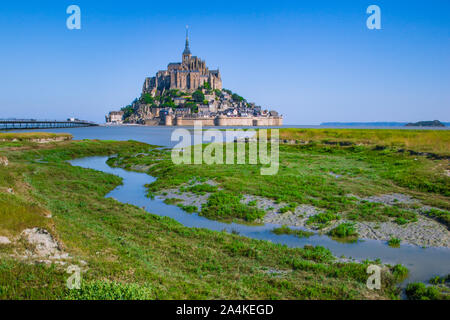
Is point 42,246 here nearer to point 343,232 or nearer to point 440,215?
point 343,232

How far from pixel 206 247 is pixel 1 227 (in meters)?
5.56

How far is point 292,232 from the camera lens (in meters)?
12.7

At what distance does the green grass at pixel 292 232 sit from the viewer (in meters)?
12.3

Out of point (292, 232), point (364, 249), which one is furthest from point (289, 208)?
point (364, 249)

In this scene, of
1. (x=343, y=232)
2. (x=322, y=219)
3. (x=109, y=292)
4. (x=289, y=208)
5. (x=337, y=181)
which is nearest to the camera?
(x=109, y=292)

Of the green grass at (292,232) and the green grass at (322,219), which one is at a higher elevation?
the green grass at (322,219)

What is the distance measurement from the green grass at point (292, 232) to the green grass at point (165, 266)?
1.79m

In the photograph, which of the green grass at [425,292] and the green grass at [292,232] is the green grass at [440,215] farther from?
the green grass at [425,292]

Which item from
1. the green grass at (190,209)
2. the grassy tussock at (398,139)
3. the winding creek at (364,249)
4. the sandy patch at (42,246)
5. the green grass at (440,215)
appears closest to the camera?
the sandy patch at (42,246)

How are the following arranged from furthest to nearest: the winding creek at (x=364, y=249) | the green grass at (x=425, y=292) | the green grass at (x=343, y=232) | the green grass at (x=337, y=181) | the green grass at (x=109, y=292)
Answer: the green grass at (x=337, y=181), the green grass at (x=343, y=232), the winding creek at (x=364, y=249), the green grass at (x=425, y=292), the green grass at (x=109, y=292)

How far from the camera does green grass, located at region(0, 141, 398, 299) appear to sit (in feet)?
19.4

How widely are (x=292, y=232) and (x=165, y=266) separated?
6.42 m

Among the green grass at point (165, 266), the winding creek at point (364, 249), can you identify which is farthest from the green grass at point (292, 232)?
the green grass at point (165, 266)
